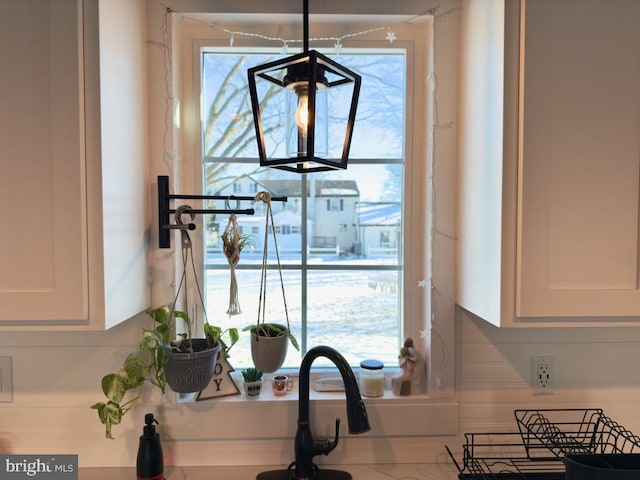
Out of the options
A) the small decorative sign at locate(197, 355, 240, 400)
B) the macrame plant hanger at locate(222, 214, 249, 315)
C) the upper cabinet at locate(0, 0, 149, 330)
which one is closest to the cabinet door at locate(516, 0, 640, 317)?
the macrame plant hanger at locate(222, 214, 249, 315)

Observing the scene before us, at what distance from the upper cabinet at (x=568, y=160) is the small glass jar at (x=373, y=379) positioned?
0.44m

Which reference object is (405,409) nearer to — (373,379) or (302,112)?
(373,379)

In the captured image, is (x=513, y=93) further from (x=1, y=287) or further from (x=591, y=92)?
(x=1, y=287)

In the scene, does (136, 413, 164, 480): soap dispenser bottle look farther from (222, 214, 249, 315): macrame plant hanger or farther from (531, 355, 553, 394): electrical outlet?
(531, 355, 553, 394): electrical outlet

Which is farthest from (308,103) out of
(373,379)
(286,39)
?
(373,379)

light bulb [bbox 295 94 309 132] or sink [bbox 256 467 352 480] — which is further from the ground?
light bulb [bbox 295 94 309 132]

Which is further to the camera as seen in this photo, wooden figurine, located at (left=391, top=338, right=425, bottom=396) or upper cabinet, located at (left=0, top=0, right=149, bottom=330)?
wooden figurine, located at (left=391, top=338, right=425, bottom=396)

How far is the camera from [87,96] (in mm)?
871

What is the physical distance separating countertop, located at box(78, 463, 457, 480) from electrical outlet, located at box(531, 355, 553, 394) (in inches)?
14.6

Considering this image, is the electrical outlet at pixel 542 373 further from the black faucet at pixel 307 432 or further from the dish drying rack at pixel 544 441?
the black faucet at pixel 307 432

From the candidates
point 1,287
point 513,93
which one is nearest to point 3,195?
point 1,287

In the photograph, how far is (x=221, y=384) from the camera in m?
1.21

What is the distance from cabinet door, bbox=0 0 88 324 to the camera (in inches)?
33.6

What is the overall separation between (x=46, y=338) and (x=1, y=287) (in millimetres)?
373
